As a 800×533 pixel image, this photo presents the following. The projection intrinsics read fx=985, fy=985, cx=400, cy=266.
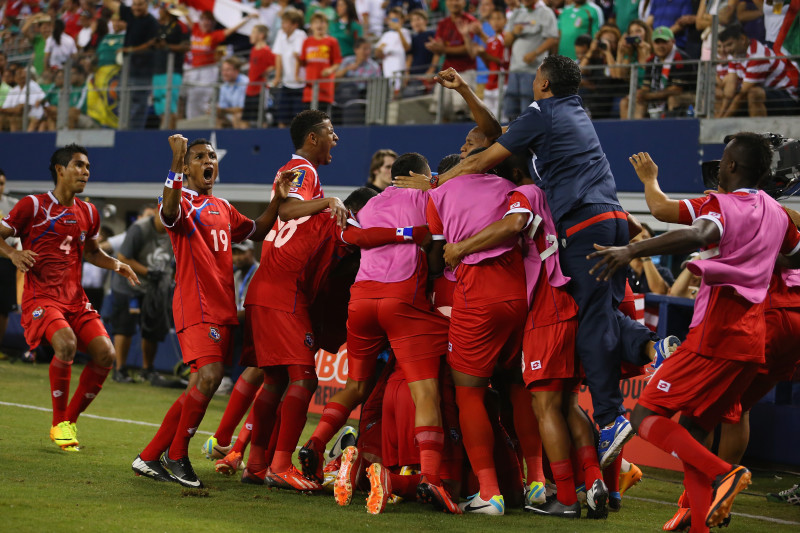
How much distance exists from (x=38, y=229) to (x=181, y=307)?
2233mm

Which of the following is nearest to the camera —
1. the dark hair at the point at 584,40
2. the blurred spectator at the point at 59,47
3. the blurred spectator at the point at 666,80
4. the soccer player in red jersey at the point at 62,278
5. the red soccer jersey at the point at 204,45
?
the soccer player in red jersey at the point at 62,278

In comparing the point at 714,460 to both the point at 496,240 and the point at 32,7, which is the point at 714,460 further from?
the point at 32,7

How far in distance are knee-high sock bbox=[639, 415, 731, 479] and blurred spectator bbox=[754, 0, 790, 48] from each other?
22.5ft

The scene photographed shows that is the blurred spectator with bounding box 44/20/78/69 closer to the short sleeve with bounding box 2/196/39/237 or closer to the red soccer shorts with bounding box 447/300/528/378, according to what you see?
the short sleeve with bounding box 2/196/39/237

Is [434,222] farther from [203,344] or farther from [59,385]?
[59,385]

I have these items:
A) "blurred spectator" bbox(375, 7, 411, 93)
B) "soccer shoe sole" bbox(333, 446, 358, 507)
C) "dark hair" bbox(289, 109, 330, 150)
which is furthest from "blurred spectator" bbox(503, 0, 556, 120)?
"soccer shoe sole" bbox(333, 446, 358, 507)

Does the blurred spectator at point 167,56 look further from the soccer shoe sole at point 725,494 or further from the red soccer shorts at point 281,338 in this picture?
the soccer shoe sole at point 725,494

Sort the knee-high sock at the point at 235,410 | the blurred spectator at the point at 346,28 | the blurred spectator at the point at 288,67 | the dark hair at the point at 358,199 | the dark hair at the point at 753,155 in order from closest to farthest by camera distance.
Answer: the dark hair at the point at 753,155 < the knee-high sock at the point at 235,410 < the dark hair at the point at 358,199 < the blurred spectator at the point at 288,67 < the blurred spectator at the point at 346,28

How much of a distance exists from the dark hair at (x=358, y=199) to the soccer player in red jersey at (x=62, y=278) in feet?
6.98

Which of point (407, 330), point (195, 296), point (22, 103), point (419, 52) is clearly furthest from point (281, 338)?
point (22, 103)

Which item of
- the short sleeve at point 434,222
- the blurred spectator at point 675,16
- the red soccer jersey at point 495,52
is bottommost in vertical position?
the short sleeve at point 434,222

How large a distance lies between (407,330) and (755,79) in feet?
21.9

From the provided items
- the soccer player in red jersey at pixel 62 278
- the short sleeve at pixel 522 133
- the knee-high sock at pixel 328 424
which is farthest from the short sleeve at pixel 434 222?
the soccer player in red jersey at pixel 62 278

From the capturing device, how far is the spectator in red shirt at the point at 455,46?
14000 millimetres
